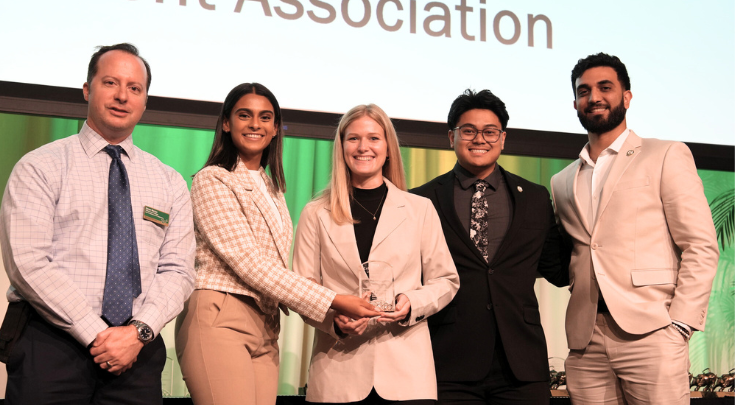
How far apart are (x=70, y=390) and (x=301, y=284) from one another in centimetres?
80

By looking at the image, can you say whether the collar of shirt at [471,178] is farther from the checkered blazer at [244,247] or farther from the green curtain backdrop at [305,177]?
the green curtain backdrop at [305,177]

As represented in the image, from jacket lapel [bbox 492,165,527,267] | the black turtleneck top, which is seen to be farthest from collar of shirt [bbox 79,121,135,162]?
jacket lapel [bbox 492,165,527,267]

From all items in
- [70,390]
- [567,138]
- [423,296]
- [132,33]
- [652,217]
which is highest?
[132,33]

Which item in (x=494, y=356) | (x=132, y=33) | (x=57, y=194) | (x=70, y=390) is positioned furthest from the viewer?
(x=132, y=33)

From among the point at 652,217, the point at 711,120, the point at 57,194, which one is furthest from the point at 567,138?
the point at 57,194

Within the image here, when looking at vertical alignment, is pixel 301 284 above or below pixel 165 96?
below

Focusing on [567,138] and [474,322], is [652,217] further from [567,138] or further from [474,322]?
[567,138]

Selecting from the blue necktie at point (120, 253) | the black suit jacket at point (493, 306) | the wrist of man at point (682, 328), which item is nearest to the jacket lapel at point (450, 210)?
the black suit jacket at point (493, 306)

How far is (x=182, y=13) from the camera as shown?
371 cm

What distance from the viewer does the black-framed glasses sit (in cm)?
285

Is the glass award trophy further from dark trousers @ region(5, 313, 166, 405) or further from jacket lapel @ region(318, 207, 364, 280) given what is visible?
dark trousers @ region(5, 313, 166, 405)

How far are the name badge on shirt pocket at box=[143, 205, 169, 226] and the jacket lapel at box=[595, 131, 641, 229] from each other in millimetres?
1777

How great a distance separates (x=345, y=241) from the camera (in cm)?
249

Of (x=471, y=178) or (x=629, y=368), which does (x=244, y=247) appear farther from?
(x=629, y=368)
